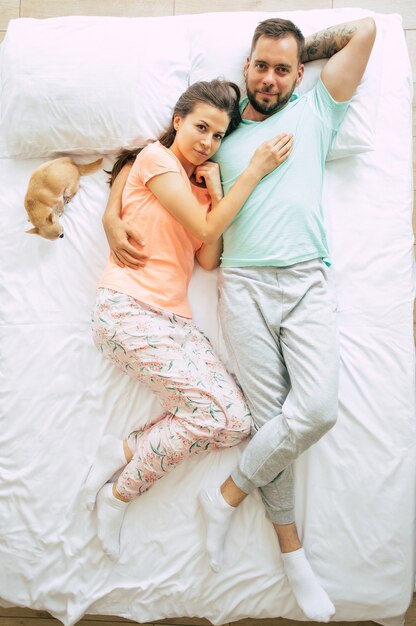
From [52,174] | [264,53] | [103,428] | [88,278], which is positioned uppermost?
[264,53]

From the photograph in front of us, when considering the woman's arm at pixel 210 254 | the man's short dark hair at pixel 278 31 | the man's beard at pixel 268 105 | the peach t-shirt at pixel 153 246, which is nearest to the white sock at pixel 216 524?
the peach t-shirt at pixel 153 246

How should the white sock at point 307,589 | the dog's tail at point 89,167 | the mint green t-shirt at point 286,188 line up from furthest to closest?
the dog's tail at point 89,167, the mint green t-shirt at point 286,188, the white sock at point 307,589

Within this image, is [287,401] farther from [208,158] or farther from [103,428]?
[208,158]

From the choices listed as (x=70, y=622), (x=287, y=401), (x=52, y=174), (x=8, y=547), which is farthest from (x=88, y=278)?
(x=70, y=622)

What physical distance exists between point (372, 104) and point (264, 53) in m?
0.33

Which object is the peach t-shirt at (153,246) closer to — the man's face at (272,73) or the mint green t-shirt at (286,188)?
the mint green t-shirt at (286,188)

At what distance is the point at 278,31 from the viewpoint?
4.21 ft

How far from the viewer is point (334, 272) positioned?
1.38 m

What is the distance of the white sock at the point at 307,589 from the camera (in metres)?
1.21

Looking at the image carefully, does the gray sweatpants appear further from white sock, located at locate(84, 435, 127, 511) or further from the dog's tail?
the dog's tail

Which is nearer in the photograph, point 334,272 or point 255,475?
point 255,475

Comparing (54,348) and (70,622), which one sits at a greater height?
(54,348)

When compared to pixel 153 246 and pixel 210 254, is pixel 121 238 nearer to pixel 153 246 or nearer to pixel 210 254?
pixel 153 246

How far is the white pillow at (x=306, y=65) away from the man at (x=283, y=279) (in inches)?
1.6
